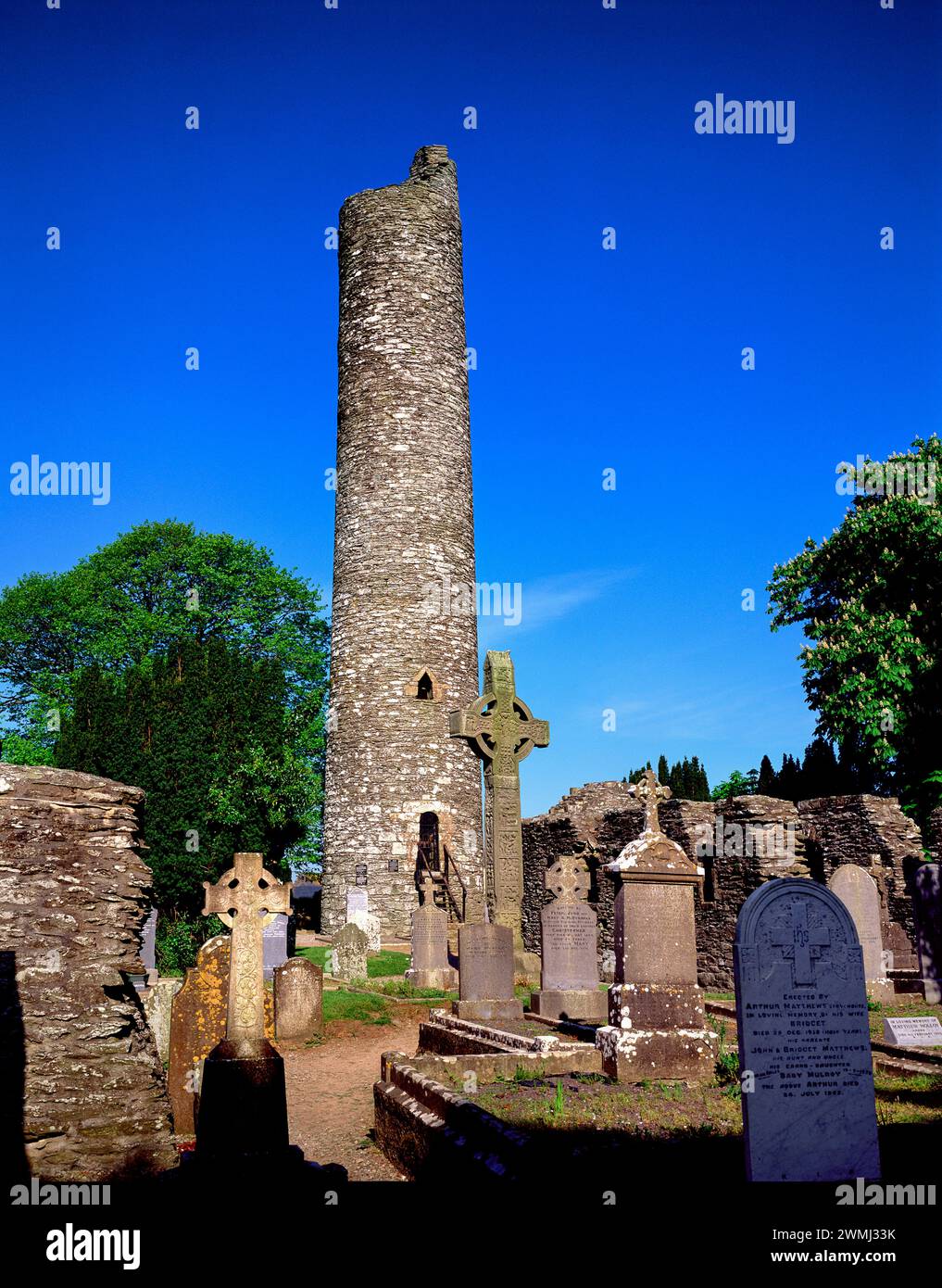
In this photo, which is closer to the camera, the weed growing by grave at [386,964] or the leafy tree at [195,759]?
the weed growing by grave at [386,964]

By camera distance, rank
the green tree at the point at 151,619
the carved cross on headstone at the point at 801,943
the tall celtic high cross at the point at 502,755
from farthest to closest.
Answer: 1. the green tree at the point at 151,619
2. the tall celtic high cross at the point at 502,755
3. the carved cross on headstone at the point at 801,943

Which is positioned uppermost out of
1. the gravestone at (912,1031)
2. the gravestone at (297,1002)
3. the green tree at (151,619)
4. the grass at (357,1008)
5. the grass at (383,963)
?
the green tree at (151,619)

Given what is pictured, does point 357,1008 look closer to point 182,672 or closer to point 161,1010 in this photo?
point 161,1010

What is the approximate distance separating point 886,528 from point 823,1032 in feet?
71.2

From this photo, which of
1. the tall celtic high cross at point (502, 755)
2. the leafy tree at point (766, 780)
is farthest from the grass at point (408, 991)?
the leafy tree at point (766, 780)

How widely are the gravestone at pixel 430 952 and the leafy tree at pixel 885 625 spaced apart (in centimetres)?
1244

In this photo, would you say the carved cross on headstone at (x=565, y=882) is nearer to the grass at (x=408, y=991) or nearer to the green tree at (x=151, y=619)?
the grass at (x=408, y=991)

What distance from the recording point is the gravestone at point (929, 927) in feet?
40.5

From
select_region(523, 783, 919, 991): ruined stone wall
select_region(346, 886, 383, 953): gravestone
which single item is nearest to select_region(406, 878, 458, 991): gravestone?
select_region(523, 783, 919, 991): ruined stone wall

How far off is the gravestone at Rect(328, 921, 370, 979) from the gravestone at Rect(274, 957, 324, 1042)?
12.1 feet

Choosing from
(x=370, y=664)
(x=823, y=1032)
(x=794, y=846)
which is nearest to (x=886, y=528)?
(x=794, y=846)

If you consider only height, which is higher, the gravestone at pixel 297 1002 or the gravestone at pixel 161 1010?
the gravestone at pixel 161 1010
